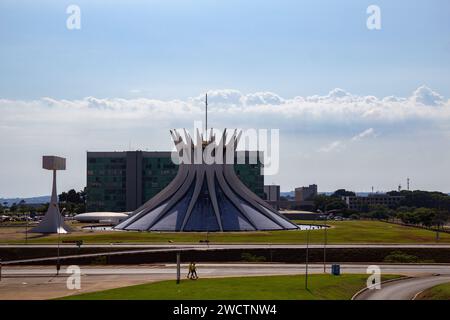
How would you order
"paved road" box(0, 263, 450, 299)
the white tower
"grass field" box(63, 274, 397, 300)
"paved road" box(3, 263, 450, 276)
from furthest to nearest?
the white tower
"paved road" box(3, 263, 450, 276)
"paved road" box(0, 263, 450, 299)
"grass field" box(63, 274, 397, 300)

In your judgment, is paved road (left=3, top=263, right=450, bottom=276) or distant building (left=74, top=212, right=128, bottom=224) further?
distant building (left=74, top=212, right=128, bottom=224)

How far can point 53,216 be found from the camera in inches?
3588

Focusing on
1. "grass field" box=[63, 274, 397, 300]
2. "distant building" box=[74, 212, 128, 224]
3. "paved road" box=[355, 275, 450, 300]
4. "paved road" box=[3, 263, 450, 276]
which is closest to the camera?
"grass field" box=[63, 274, 397, 300]

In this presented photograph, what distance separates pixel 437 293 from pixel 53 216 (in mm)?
64591

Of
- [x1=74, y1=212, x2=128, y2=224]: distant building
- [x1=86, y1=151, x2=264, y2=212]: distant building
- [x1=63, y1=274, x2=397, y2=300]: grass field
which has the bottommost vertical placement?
[x1=74, y1=212, x2=128, y2=224]: distant building

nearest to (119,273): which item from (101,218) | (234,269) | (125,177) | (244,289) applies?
(234,269)

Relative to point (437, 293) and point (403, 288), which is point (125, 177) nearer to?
point (403, 288)

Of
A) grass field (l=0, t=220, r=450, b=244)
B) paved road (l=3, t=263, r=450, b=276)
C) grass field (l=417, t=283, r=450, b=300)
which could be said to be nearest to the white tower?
grass field (l=0, t=220, r=450, b=244)

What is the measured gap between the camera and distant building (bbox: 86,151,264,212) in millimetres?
160875

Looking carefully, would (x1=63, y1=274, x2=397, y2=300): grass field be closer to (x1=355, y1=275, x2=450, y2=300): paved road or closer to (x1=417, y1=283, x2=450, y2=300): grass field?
(x1=355, y1=275, x2=450, y2=300): paved road

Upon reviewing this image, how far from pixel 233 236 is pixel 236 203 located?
47.4 ft

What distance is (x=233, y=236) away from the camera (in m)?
81.1

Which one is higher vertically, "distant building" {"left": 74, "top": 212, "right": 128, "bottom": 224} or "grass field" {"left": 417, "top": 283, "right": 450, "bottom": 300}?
"grass field" {"left": 417, "top": 283, "right": 450, "bottom": 300}

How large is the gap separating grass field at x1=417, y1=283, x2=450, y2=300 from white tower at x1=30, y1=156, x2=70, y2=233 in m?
62.1
